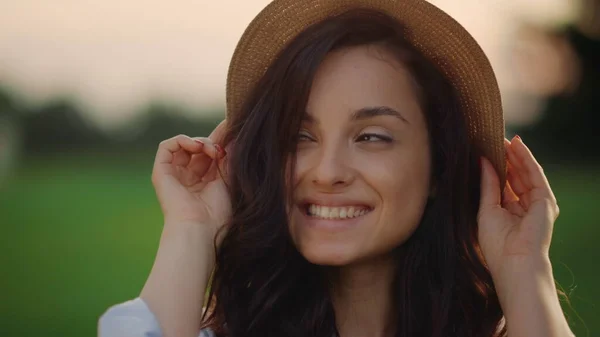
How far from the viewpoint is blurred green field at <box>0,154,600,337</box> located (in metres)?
11.7

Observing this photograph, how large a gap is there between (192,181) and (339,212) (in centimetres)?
58

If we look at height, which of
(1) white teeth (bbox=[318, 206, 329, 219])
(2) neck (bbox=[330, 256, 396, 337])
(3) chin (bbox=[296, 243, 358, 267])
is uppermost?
(1) white teeth (bbox=[318, 206, 329, 219])

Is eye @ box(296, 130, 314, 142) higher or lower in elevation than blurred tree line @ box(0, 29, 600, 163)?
higher

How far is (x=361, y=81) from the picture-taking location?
3012 millimetres

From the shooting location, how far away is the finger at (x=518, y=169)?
328cm

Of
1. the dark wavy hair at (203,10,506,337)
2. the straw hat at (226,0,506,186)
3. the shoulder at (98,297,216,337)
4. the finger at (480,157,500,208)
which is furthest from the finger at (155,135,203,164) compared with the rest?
the finger at (480,157,500,208)

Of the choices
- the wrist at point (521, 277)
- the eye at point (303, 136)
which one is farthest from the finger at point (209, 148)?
the wrist at point (521, 277)

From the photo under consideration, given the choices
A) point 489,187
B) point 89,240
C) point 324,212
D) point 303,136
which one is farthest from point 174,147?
point 89,240

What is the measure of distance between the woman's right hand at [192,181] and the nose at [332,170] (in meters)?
0.38

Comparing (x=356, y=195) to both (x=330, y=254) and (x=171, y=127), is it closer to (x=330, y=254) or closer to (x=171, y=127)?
(x=330, y=254)

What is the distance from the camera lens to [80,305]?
1202cm

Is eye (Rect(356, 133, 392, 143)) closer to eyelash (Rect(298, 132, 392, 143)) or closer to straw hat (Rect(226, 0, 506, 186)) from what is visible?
eyelash (Rect(298, 132, 392, 143))

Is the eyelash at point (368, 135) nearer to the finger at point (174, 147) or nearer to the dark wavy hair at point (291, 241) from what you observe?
the dark wavy hair at point (291, 241)

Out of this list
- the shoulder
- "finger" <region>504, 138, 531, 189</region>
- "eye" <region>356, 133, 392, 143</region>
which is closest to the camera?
the shoulder
